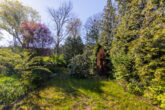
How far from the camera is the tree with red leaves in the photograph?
16.0 ft

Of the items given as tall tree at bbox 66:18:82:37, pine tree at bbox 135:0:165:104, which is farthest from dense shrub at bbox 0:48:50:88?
tall tree at bbox 66:18:82:37

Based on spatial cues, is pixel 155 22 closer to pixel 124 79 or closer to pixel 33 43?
pixel 124 79

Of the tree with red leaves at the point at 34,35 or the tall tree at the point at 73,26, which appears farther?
the tall tree at the point at 73,26

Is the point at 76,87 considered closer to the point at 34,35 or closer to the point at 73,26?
the point at 34,35

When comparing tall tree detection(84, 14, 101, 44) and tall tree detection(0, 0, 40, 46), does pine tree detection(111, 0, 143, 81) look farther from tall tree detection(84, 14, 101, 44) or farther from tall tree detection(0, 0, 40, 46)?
tall tree detection(0, 0, 40, 46)

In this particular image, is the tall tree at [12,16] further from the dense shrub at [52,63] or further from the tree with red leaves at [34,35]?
the dense shrub at [52,63]

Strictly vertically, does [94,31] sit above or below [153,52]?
above

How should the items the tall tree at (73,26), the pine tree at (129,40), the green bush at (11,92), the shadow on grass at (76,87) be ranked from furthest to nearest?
the tall tree at (73,26)
the shadow on grass at (76,87)
the pine tree at (129,40)
the green bush at (11,92)

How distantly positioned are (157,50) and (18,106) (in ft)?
18.7

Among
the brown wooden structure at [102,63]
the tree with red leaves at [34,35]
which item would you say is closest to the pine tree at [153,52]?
the brown wooden structure at [102,63]

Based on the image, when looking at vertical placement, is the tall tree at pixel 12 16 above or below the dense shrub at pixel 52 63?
above

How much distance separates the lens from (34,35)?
5.01 m

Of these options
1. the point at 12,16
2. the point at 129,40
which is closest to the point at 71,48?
the point at 129,40

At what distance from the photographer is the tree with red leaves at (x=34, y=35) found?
16.0ft
